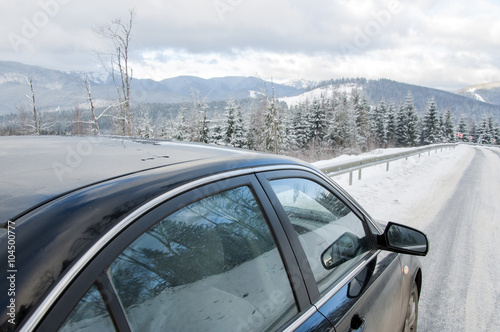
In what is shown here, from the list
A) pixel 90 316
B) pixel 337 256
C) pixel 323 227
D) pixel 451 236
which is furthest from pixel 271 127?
pixel 90 316

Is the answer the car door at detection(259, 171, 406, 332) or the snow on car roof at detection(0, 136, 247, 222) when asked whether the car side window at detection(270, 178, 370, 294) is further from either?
the snow on car roof at detection(0, 136, 247, 222)

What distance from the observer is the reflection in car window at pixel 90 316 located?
2.44 feet

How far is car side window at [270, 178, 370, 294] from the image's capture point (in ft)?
5.23

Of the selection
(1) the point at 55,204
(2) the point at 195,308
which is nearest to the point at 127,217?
(1) the point at 55,204

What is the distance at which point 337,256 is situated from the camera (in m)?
1.81

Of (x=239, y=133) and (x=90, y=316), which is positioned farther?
(x=239, y=133)

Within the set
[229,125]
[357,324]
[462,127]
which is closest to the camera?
[357,324]

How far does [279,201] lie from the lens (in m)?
1.48

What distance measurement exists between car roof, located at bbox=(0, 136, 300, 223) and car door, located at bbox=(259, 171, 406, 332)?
0.31m

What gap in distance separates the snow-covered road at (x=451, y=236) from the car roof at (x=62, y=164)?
10.4ft

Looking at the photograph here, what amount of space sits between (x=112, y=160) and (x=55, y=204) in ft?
1.76

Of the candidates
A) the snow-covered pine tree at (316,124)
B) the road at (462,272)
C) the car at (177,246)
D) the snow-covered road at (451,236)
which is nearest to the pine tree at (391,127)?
the snow-covered pine tree at (316,124)

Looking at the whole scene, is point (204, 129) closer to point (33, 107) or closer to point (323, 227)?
point (33, 107)

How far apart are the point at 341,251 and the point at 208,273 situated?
1016 mm
